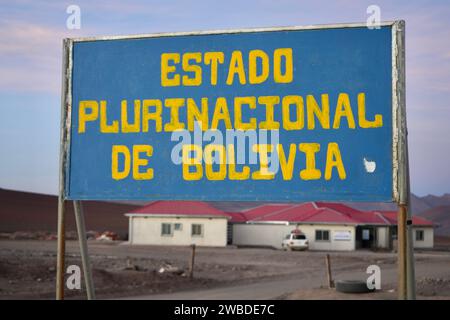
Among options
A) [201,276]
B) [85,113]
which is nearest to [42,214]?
[201,276]

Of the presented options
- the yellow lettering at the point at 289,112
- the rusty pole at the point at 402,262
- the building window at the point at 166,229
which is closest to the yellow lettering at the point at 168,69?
the yellow lettering at the point at 289,112

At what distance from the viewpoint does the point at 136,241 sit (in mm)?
63500

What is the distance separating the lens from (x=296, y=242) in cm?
5912

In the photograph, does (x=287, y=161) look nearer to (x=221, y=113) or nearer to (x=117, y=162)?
(x=221, y=113)

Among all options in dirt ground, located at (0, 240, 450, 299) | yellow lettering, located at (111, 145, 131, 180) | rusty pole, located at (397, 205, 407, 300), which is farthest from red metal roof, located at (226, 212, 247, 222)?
rusty pole, located at (397, 205, 407, 300)

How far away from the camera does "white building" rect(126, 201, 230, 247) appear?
6228 centimetres

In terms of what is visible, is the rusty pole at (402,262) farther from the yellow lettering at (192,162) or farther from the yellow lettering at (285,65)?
the yellow lettering at (192,162)

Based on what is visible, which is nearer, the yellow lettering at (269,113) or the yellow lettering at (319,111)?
the yellow lettering at (319,111)

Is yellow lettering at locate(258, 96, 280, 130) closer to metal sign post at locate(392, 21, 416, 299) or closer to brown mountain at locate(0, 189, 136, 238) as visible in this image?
metal sign post at locate(392, 21, 416, 299)

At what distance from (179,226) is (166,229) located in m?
1.25

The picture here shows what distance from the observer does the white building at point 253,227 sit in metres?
62.3

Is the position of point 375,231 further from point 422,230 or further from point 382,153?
point 382,153

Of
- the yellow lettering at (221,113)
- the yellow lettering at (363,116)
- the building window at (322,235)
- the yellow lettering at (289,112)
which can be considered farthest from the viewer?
the building window at (322,235)

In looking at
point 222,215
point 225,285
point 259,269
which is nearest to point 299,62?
point 225,285
